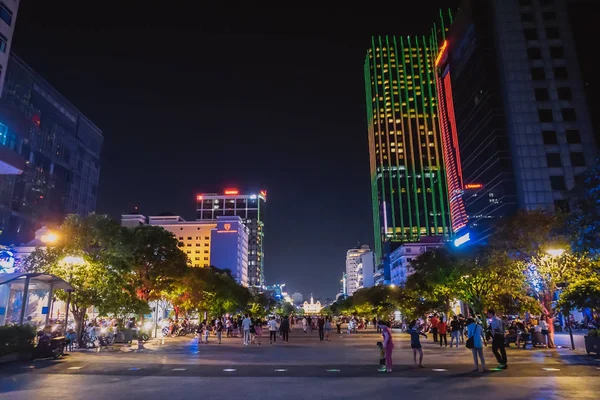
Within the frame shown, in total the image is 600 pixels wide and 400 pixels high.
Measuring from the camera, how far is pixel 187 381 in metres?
12.9

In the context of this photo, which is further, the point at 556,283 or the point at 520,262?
the point at 520,262

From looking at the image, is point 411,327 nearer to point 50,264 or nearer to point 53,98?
point 50,264

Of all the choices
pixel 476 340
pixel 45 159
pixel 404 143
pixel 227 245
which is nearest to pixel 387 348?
pixel 476 340

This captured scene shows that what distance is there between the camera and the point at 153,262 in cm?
3450

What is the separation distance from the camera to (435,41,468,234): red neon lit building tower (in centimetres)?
9656

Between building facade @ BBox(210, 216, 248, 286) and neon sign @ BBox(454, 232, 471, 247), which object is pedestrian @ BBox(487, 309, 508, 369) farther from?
building facade @ BBox(210, 216, 248, 286)

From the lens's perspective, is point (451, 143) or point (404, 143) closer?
point (451, 143)

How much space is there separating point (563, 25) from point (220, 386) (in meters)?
91.9

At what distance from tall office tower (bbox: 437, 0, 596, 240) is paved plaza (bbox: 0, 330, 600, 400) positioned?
60464mm

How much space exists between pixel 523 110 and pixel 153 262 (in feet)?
224

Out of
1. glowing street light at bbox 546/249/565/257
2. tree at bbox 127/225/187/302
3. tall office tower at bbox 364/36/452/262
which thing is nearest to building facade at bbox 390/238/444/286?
tall office tower at bbox 364/36/452/262

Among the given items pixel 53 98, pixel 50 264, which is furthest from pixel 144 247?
pixel 53 98

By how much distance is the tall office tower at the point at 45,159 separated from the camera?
89.3 metres

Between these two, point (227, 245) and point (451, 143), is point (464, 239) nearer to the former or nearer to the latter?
point (451, 143)
